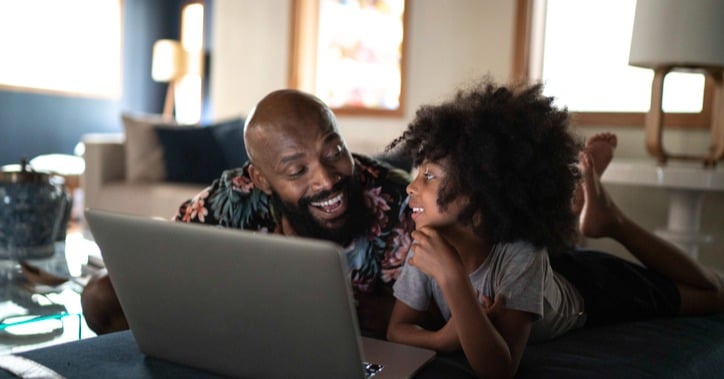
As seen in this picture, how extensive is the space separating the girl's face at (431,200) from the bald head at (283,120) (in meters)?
0.32

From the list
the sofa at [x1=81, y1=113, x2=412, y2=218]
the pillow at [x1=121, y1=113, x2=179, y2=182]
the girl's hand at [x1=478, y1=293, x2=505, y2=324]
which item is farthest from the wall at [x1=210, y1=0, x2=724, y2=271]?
the girl's hand at [x1=478, y1=293, x2=505, y2=324]

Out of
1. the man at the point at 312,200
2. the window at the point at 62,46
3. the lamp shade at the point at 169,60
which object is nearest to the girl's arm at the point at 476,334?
the man at the point at 312,200

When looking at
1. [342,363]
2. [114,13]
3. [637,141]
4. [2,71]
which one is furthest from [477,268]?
Answer: [114,13]

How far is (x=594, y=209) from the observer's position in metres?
1.56

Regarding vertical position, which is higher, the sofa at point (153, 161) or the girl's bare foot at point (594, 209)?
the girl's bare foot at point (594, 209)

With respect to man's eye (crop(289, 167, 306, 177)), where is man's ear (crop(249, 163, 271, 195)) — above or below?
below

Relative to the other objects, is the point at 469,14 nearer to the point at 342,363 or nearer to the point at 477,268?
the point at 477,268

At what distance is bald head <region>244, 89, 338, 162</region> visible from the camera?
4.35 feet

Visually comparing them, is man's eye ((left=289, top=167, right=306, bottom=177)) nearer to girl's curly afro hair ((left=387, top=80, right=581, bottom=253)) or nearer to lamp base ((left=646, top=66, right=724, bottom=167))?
girl's curly afro hair ((left=387, top=80, right=581, bottom=253))

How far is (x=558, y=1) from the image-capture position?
11.1ft

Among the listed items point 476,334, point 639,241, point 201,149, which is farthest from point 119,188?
point 476,334

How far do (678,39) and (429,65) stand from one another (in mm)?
1745

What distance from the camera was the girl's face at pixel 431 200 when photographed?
3.47 ft

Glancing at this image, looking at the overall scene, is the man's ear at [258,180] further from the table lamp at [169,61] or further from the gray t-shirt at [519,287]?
the table lamp at [169,61]
